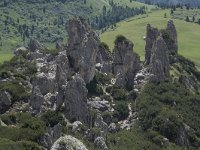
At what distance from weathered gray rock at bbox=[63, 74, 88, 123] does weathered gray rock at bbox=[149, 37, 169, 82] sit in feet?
105

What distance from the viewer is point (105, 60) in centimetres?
16012

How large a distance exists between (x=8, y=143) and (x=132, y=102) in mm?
65371

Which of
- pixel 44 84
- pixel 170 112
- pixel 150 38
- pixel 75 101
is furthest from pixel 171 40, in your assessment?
pixel 75 101

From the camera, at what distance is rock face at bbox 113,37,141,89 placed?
14688 centimetres

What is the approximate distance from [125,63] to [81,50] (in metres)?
15.6

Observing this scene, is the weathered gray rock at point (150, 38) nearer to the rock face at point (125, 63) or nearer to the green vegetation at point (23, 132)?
the rock face at point (125, 63)

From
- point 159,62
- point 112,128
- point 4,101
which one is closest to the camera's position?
point 4,101

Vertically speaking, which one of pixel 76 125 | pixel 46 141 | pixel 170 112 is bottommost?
pixel 170 112

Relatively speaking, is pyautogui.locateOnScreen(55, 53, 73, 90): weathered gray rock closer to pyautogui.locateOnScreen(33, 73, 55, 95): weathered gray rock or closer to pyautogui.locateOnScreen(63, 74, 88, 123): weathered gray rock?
pyautogui.locateOnScreen(33, 73, 55, 95): weathered gray rock

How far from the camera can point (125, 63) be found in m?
150

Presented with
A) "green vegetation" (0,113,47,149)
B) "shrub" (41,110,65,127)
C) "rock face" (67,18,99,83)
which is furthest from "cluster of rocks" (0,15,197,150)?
"shrub" (41,110,65,127)

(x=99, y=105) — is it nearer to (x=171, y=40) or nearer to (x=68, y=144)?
(x=171, y=40)

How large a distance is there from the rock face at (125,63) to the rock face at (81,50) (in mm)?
9323

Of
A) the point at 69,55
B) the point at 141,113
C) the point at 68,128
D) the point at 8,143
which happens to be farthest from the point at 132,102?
the point at 8,143
